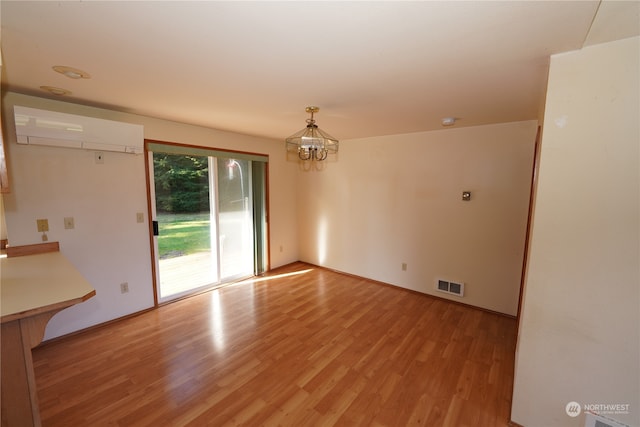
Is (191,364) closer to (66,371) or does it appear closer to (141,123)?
(66,371)

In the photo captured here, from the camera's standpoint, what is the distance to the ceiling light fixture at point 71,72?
1.68 meters

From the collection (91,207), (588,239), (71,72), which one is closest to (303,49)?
(71,72)

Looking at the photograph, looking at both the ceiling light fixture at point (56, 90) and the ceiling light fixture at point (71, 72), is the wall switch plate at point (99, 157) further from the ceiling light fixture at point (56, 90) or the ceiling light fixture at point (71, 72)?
the ceiling light fixture at point (71, 72)

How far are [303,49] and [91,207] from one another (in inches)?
106

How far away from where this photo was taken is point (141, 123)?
2930mm

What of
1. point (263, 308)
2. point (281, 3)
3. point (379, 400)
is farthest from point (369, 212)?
point (281, 3)

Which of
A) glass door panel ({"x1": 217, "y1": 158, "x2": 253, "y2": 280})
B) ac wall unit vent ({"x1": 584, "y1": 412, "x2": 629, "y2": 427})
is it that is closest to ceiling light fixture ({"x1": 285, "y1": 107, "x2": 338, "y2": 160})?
glass door panel ({"x1": 217, "y1": 158, "x2": 253, "y2": 280})

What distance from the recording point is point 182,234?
11.8 feet

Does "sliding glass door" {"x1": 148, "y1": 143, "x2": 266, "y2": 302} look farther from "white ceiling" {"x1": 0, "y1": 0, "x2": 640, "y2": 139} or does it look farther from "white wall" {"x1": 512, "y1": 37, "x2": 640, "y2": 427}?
"white wall" {"x1": 512, "y1": 37, "x2": 640, "y2": 427}

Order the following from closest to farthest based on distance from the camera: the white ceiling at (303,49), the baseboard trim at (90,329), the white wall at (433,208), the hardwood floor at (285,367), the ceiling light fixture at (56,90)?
1. the white ceiling at (303,49)
2. the hardwood floor at (285,367)
3. the ceiling light fixture at (56,90)
4. the baseboard trim at (90,329)
5. the white wall at (433,208)

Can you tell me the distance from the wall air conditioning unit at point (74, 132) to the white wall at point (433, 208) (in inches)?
108

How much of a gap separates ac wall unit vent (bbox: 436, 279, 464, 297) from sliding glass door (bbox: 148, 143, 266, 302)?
2.78 m

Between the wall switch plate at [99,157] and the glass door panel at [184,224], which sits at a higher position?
the wall switch plate at [99,157]

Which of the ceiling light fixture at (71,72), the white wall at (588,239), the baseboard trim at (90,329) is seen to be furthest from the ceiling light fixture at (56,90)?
the white wall at (588,239)
